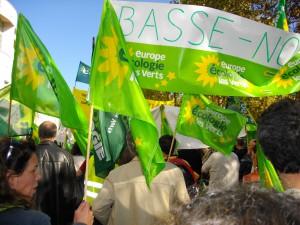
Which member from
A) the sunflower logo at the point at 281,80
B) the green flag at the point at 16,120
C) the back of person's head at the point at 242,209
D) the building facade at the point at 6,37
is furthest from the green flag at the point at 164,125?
the building facade at the point at 6,37

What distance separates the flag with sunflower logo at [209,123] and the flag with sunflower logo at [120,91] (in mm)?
1884

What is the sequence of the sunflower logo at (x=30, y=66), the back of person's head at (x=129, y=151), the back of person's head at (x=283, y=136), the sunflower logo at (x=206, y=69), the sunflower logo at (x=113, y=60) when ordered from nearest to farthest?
the back of person's head at (x=283, y=136) → the sunflower logo at (x=113, y=60) → the back of person's head at (x=129, y=151) → the sunflower logo at (x=206, y=69) → the sunflower logo at (x=30, y=66)

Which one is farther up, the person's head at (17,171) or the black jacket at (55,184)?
the person's head at (17,171)

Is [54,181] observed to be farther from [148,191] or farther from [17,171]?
[17,171]

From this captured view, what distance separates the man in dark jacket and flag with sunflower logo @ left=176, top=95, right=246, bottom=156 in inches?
60.3

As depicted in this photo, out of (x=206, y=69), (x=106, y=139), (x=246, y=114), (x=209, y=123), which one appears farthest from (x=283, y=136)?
(x=246, y=114)

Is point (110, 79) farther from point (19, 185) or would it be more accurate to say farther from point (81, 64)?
point (81, 64)

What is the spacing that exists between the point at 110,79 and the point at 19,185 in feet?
3.76

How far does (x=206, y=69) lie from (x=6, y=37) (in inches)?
1221

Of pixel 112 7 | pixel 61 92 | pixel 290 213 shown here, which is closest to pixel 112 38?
pixel 112 7

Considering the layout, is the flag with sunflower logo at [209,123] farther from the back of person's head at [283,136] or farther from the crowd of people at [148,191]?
the back of person's head at [283,136]

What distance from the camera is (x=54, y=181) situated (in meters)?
3.93

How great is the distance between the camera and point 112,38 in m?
2.95

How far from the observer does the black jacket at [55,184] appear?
12.7 feet
